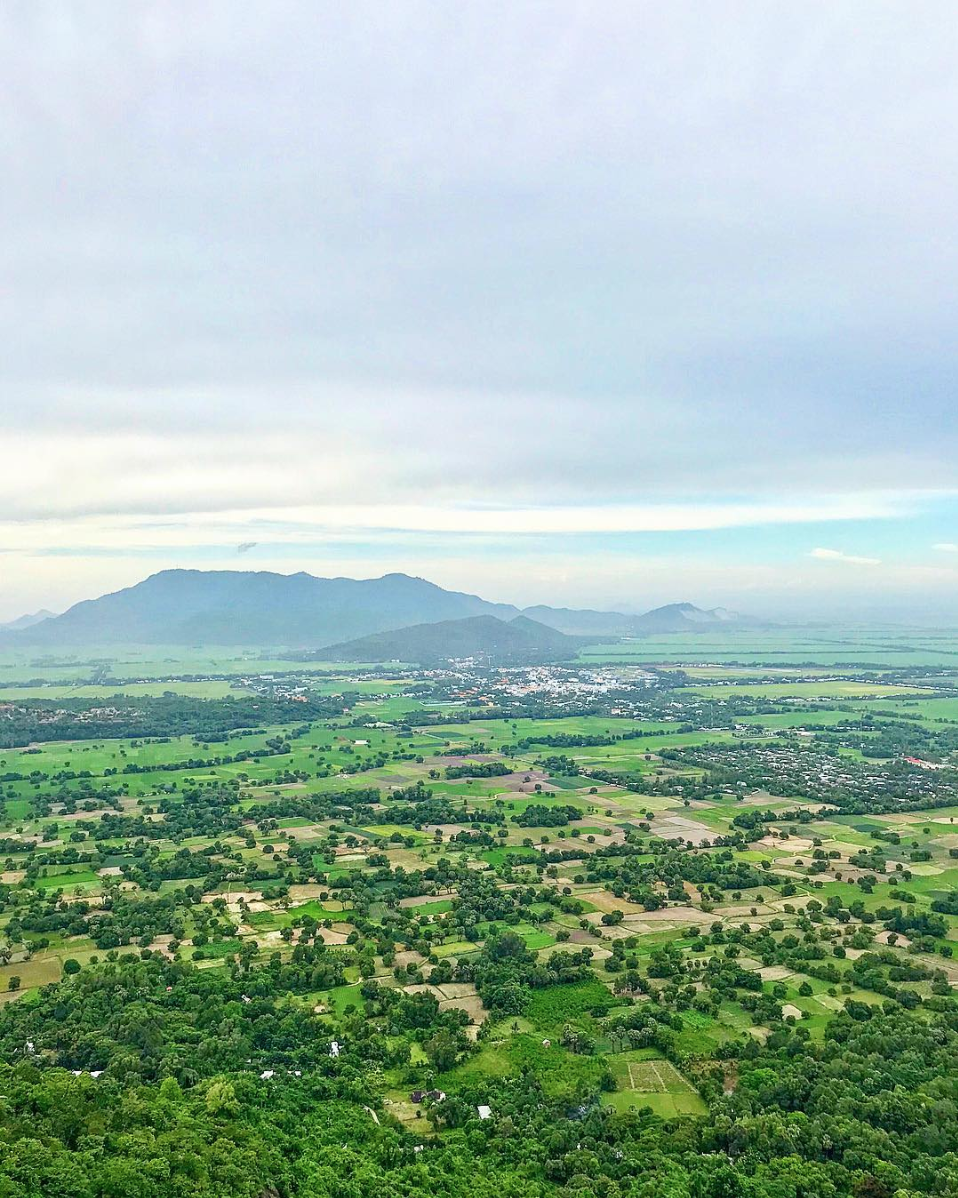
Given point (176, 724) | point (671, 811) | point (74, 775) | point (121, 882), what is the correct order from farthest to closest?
point (176, 724), point (74, 775), point (671, 811), point (121, 882)

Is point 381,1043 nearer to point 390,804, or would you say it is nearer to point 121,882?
point 121,882

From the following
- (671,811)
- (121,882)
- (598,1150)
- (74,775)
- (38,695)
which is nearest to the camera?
(598,1150)

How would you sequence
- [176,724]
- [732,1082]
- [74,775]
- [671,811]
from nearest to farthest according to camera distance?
[732,1082] < [671,811] < [74,775] < [176,724]

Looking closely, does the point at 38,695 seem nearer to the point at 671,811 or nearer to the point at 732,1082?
the point at 671,811

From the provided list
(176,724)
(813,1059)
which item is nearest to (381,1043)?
(813,1059)

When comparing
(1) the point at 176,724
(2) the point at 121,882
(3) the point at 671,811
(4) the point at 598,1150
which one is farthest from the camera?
(1) the point at 176,724

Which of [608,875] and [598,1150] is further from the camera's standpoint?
[608,875]

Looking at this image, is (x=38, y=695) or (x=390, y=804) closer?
(x=390, y=804)

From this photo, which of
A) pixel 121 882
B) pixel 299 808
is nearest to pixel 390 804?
pixel 299 808
